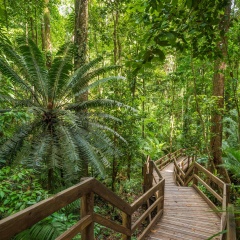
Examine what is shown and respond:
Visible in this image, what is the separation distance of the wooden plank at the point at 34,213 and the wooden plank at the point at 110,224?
40 centimetres

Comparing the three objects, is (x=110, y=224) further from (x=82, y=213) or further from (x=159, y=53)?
(x=159, y=53)

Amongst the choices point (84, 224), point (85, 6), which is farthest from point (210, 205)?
point (85, 6)

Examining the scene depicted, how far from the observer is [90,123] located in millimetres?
5977

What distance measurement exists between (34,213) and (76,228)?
1.71 ft

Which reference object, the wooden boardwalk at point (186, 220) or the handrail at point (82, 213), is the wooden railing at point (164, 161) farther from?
the handrail at point (82, 213)

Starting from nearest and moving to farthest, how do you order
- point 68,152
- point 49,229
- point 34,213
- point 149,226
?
point 34,213 < point 49,229 < point 149,226 < point 68,152

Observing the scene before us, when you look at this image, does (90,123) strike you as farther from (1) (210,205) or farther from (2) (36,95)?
(1) (210,205)

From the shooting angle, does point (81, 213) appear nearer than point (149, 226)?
Yes

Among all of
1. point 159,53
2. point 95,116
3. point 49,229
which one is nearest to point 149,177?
A: point 95,116

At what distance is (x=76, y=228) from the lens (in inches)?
64.7

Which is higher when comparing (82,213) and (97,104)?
(97,104)

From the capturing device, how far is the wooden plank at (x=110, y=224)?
1989 millimetres

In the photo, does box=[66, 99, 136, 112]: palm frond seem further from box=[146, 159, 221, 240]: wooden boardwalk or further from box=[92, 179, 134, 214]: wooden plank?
box=[92, 179, 134, 214]: wooden plank

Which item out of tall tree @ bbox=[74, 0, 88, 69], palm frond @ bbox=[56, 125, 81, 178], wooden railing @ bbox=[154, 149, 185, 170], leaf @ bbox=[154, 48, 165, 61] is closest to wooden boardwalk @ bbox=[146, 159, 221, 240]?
palm frond @ bbox=[56, 125, 81, 178]
